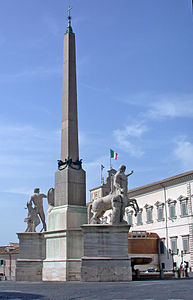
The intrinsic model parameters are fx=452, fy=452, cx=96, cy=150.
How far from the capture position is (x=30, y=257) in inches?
811

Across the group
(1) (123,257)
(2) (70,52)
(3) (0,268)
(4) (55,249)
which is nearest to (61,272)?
(4) (55,249)

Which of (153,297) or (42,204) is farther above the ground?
(42,204)

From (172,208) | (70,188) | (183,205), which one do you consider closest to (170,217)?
(172,208)

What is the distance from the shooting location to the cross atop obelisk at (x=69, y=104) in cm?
2036

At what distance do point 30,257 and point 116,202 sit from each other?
5.37 meters

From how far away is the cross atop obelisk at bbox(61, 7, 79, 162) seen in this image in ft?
66.8

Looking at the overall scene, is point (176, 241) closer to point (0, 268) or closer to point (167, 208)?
point (167, 208)

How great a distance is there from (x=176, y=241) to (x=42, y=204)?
99.0 ft

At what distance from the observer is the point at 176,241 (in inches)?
1932

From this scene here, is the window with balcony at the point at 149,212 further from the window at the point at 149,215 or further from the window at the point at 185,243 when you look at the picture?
the window at the point at 185,243

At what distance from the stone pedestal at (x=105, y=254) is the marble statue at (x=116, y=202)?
561mm

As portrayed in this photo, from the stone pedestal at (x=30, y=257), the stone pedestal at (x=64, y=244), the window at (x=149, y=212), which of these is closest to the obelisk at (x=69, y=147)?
the stone pedestal at (x=64, y=244)

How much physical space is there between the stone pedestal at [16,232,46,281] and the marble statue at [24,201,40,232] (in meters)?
0.55

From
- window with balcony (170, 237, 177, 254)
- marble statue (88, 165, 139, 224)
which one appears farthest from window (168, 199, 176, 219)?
marble statue (88, 165, 139, 224)
